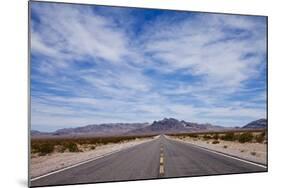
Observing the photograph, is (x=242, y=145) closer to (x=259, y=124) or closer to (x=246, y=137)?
(x=246, y=137)

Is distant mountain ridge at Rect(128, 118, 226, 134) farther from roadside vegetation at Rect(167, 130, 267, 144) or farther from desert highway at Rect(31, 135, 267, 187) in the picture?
desert highway at Rect(31, 135, 267, 187)

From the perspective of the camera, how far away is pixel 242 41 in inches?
500

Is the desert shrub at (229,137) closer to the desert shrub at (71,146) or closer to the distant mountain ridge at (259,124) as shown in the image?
the distant mountain ridge at (259,124)

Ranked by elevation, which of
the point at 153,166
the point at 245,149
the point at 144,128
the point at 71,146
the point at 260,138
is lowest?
the point at 153,166

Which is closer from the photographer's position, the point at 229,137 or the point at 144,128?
the point at 144,128

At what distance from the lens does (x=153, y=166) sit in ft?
38.7

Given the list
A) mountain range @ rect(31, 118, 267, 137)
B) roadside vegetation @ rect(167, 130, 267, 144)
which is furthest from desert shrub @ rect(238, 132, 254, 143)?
mountain range @ rect(31, 118, 267, 137)

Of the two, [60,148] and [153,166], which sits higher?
[60,148]

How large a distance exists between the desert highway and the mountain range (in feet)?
1.50

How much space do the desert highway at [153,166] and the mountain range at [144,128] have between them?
1.50ft

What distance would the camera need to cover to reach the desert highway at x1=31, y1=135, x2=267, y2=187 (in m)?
10.6

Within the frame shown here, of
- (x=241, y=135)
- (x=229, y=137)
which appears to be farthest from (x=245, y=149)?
(x=241, y=135)

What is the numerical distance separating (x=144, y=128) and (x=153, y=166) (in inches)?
41.7

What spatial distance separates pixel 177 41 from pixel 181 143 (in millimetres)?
3943
